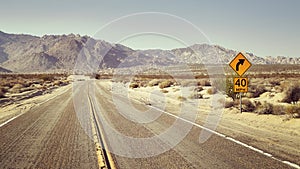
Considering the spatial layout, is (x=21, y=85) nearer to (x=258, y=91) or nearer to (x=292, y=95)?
(x=258, y=91)

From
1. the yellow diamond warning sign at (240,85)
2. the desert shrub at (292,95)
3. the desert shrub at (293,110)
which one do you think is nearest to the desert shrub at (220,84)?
the desert shrub at (292,95)

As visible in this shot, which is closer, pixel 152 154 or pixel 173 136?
pixel 152 154

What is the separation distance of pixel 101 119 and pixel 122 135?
413cm

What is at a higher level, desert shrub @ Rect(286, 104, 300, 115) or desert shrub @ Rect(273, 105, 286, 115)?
desert shrub @ Rect(286, 104, 300, 115)

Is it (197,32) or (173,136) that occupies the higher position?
(197,32)

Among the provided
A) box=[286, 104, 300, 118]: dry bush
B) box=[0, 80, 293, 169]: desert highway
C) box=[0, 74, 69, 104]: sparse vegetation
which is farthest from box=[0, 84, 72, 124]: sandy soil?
box=[286, 104, 300, 118]: dry bush

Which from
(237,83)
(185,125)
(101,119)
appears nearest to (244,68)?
(237,83)

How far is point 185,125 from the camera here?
1228 cm

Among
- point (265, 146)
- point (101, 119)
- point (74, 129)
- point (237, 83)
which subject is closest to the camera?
point (265, 146)

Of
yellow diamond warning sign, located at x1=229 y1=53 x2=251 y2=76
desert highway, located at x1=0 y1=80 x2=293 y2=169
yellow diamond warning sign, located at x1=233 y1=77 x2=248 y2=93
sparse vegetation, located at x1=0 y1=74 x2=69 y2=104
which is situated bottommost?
sparse vegetation, located at x1=0 y1=74 x2=69 y2=104

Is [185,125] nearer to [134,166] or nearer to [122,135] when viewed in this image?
[122,135]

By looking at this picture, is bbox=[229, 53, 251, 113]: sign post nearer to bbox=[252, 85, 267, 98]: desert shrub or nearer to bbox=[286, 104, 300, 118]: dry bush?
bbox=[286, 104, 300, 118]: dry bush

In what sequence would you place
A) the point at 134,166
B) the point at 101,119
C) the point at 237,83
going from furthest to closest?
1. the point at 237,83
2. the point at 101,119
3. the point at 134,166

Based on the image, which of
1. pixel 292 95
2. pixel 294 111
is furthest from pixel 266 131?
pixel 292 95
